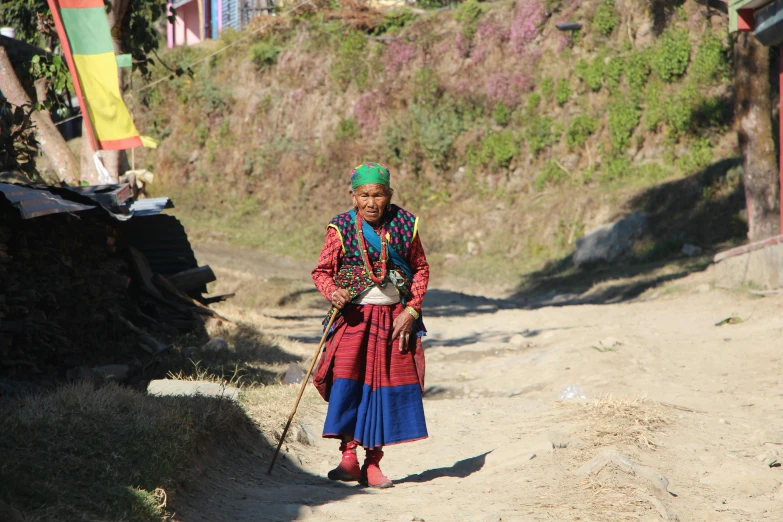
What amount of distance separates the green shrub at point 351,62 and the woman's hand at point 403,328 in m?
22.9

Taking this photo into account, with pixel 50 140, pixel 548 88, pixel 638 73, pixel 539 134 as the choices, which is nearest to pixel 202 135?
pixel 539 134

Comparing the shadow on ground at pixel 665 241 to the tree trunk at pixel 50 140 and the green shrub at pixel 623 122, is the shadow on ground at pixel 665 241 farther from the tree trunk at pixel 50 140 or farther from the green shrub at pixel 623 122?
the tree trunk at pixel 50 140

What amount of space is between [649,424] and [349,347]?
212 centimetres

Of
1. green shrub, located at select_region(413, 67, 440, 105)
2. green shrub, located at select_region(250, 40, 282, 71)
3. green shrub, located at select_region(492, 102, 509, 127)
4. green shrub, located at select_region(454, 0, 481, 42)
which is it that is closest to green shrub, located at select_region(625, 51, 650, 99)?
green shrub, located at select_region(492, 102, 509, 127)

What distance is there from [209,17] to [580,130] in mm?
18829

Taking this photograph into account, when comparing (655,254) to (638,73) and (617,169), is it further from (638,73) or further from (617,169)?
(638,73)

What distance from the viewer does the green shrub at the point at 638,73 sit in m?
22.0

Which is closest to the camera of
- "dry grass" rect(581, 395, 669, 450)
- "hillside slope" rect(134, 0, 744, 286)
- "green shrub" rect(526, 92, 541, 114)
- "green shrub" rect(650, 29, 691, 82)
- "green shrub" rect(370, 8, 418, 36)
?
"dry grass" rect(581, 395, 669, 450)

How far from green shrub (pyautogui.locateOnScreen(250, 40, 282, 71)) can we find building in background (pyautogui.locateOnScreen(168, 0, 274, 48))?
2905 millimetres

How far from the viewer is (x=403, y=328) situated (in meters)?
4.82

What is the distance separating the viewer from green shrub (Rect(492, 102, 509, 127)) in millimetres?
24469

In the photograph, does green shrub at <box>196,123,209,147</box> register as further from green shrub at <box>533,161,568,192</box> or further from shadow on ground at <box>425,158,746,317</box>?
shadow on ground at <box>425,158,746,317</box>

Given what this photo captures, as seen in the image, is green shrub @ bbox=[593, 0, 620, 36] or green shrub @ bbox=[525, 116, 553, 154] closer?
green shrub @ bbox=[593, 0, 620, 36]

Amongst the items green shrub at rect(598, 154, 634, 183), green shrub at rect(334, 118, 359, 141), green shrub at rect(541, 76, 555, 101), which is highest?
green shrub at rect(541, 76, 555, 101)
